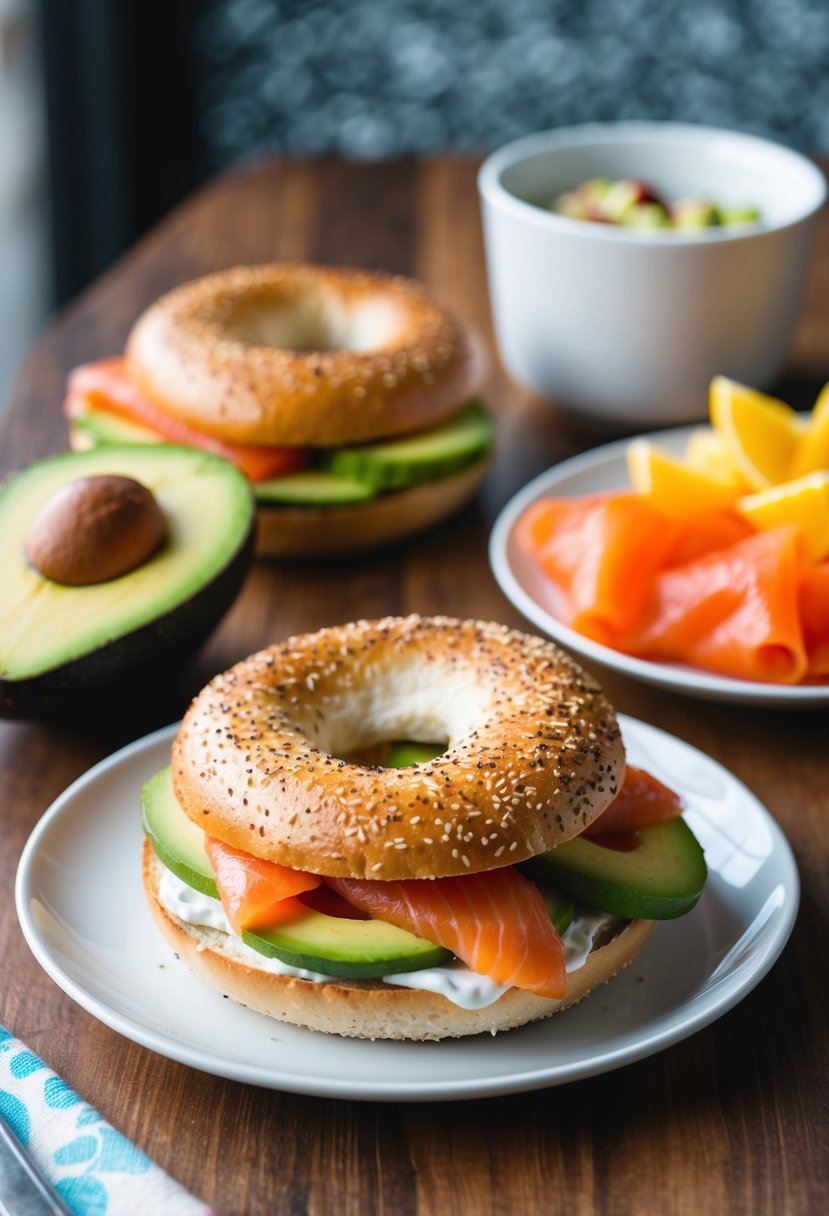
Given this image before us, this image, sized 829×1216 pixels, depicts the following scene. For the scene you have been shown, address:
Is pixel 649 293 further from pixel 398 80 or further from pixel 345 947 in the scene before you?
pixel 398 80

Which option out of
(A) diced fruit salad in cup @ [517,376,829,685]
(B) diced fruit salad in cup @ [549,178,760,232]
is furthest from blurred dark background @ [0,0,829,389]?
(A) diced fruit salad in cup @ [517,376,829,685]

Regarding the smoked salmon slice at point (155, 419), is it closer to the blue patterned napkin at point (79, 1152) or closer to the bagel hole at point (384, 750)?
the bagel hole at point (384, 750)

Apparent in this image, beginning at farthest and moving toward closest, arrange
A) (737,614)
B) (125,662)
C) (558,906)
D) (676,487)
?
(676,487) → (737,614) → (125,662) → (558,906)

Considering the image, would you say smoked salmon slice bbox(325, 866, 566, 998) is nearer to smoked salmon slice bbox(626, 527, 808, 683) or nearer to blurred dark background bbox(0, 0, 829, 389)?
smoked salmon slice bbox(626, 527, 808, 683)

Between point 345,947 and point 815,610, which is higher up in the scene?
point 345,947

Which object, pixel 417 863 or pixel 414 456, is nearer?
pixel 417 863

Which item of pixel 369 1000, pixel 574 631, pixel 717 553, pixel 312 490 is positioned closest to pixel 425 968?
pixel 369 1000

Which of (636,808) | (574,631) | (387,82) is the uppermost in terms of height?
(636,808)

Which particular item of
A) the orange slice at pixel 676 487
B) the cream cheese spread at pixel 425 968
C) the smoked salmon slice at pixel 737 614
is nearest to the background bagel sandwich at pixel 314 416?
the orange slice at pixel 676 487
